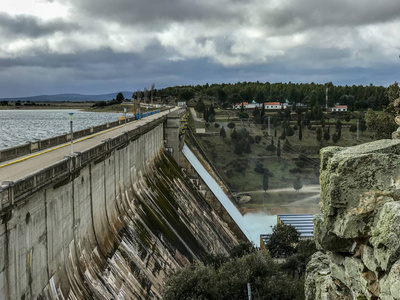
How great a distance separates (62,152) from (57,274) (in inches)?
363

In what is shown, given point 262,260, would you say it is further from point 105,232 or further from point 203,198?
point 203,198

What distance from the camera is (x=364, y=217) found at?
10453 millimetres

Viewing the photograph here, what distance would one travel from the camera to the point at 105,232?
74.5ft

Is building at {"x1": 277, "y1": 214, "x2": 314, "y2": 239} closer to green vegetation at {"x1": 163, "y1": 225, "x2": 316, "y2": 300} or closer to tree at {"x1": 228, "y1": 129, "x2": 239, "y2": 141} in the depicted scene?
green vegetation at {"x1": 163, "y1": 225, "x2": 316, "y2": 300}

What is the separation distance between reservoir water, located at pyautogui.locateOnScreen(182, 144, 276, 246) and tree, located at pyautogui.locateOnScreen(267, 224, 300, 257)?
1354 cm

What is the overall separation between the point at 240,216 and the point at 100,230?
42661 mm

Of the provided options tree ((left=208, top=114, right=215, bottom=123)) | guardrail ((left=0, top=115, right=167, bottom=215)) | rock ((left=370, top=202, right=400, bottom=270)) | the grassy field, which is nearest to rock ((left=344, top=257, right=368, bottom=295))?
rock ((left=370, top=202, right=400, bottom=270))

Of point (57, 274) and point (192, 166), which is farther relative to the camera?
point (192, 166)

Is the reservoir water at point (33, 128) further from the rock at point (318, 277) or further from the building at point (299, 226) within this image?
the building at point (299, 226)

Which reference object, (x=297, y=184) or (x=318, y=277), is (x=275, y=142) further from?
(x=318, y=277)

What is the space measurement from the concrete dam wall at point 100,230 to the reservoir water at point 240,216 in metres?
14.7

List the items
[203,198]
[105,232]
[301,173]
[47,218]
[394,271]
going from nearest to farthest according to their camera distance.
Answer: [394,271] < [47,218] < [105,232] < [203,198] < [301,173]

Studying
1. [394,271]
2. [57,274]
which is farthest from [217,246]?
[394,271]

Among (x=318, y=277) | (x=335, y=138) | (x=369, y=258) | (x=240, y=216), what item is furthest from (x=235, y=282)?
(x=335, y=138)
